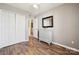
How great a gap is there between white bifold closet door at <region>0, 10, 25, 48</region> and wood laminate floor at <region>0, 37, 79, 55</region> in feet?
0.38

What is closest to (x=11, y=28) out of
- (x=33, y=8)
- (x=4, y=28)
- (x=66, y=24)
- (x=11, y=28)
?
(x=11, y=28)

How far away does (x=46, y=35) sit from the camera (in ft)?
7.61

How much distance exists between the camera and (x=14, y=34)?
2.24m

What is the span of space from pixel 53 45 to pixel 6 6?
130 centimetres

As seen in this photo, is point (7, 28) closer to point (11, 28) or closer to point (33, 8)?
point (11, 28)

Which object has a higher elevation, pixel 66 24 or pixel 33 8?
pixel 33 8

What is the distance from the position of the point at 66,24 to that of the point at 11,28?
1196 mm

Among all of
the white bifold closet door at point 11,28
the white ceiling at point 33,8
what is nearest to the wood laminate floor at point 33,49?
the white bifold closet door at point 11,28

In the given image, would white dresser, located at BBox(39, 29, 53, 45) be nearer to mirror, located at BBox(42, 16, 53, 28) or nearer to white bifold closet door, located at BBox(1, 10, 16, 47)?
mirror, located at BBox(42, 16, 53, 28)

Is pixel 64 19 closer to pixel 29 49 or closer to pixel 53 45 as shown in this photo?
pixel 53 45

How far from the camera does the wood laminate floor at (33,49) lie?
2123 millimetres

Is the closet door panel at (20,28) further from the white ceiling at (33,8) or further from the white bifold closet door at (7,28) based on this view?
the white ceiling at (33,8)

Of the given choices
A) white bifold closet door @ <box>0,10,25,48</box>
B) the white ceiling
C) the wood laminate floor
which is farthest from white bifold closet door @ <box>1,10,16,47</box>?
the white ceiling

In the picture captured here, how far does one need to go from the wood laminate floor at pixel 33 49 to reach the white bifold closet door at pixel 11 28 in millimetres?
116
